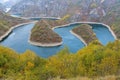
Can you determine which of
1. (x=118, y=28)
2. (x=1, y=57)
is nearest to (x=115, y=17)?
(x=118, y=28)

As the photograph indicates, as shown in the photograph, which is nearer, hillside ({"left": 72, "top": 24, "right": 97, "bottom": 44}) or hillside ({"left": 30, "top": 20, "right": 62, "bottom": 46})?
hillside ({"left": 30, "top": 20, "right": 62, "bottom": 46})

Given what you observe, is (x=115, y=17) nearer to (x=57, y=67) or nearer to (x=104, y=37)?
(x=104, y=37)

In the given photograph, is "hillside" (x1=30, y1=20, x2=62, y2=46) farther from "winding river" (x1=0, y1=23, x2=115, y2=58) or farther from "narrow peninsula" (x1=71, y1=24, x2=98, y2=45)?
"narrow peninsula" (x1=71, y1=24, x2=98, y2=45)

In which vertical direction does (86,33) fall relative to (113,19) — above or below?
below

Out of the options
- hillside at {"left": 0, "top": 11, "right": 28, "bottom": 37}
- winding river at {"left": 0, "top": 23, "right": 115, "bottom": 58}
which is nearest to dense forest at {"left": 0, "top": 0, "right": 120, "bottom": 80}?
hillside at {"left": 0, "top": 11, "right": 28, "bottom": 37}

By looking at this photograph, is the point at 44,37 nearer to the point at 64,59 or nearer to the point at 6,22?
the point at 6,22

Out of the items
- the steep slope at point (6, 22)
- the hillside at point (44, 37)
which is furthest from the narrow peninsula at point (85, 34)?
the steep slope at point (6, 22)

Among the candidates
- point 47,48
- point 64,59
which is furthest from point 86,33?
point 64,59

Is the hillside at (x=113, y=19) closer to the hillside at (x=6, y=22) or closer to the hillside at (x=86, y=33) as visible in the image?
the hillside at (x=86, y=33)
